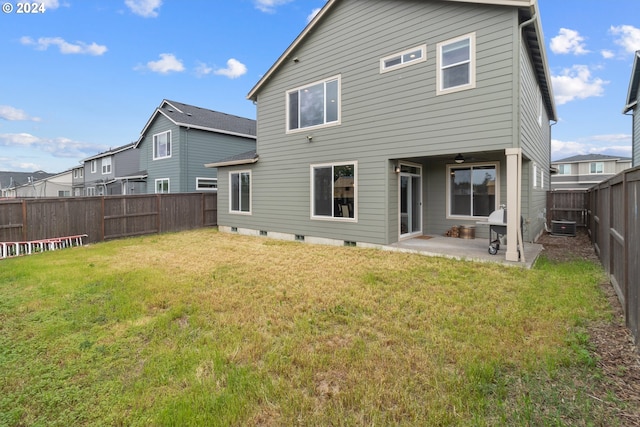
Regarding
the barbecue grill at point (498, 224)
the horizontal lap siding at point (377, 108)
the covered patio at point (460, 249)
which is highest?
the horizontal lap siding at point (377, 108)

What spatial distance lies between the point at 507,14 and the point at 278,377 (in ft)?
26.1

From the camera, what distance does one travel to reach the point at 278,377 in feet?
8.41

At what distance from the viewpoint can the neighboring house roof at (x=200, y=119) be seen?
55.6 feet

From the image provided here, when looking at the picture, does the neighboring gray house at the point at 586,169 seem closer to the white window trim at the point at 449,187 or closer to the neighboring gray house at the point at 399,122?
the neighboring gray house at the point at 399,122

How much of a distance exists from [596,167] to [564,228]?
32010mm

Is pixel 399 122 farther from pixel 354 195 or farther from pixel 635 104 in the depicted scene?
pixel 635 104

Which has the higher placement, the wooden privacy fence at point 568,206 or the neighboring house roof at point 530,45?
the neighboring house roof at point 530,45

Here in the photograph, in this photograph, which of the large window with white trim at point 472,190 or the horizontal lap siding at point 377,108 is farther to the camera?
the large window with white trim at point 472,190

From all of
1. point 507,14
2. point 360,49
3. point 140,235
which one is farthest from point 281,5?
point 140,235

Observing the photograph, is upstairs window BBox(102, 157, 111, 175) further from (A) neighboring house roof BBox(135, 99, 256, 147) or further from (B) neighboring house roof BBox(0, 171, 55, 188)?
(B) neighboring house roof BBox(0, 171, 55, 188)

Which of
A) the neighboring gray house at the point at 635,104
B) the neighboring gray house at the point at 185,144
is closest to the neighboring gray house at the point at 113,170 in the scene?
the neighboring gray house at the point at 185,144

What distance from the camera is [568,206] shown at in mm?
12508

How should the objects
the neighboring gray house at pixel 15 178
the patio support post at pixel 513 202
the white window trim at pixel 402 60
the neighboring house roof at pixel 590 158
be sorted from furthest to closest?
the neighboring gray house at pixel 15 178
the neighboring house roof at pixel 590 158
the white window trim at pixel 402 60
the patio support post at pixel 513 202

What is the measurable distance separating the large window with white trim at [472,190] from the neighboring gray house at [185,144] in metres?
13.5
